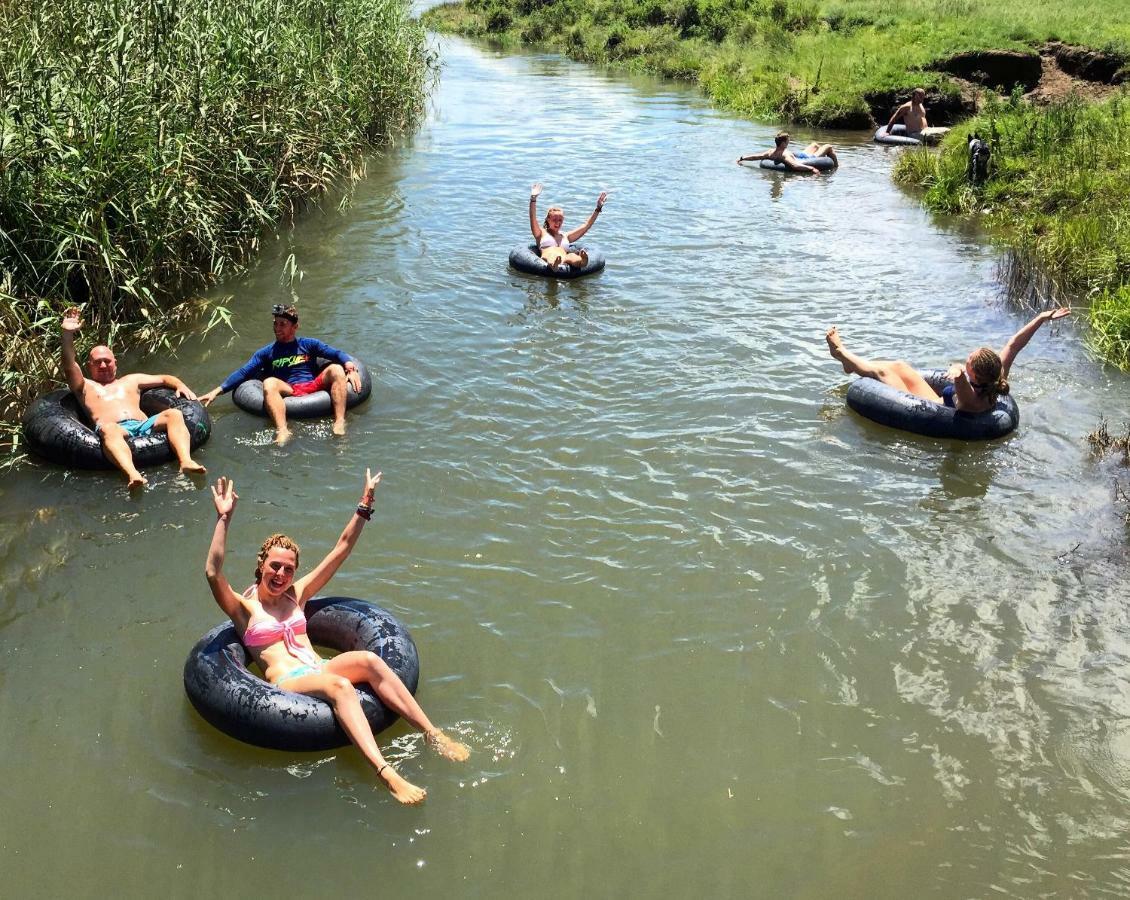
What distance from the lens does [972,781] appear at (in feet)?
18.8

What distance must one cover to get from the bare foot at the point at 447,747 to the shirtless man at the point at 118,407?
13.1 feet

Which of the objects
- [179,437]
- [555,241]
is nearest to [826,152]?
[555,241]

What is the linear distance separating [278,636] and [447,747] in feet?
4.04

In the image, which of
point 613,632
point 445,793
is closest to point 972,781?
point 613,632

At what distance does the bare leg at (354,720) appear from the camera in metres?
5.47

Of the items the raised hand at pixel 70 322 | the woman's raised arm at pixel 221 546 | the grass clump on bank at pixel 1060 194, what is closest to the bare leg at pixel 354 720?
the woman's raised arm at pixel 221 546

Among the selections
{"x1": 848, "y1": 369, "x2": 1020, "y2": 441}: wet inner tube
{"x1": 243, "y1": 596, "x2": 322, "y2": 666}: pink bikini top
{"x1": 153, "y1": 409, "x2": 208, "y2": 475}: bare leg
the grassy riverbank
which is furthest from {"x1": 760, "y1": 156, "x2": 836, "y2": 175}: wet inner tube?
{"x1": 243, "y1": 596, "x2": 322, "y2": 666}: pink bikini top

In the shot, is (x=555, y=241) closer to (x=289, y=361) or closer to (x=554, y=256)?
(x=554, y=256)

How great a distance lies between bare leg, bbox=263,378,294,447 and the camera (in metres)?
9.39

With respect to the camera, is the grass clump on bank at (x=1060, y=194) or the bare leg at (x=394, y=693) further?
the grass clump on bank at (x=1060, y=194)

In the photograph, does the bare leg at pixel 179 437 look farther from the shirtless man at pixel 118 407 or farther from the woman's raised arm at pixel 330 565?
the woman's raised arm at pixel 330 565

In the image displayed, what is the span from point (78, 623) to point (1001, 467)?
7444 mm

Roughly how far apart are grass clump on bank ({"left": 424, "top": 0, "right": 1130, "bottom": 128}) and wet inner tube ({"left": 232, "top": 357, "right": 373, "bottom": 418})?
→ 2031 cm

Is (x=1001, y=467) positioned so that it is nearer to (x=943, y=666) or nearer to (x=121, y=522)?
(x=943, y=666)
